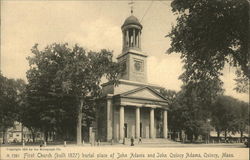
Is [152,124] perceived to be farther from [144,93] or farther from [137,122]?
[144,93]

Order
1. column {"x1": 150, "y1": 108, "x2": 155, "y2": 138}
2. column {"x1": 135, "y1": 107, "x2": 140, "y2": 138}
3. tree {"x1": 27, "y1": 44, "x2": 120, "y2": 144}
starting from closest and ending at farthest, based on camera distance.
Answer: tree {"x1": 27, "y1": 44, "x2": 120, "y2": 144}
column {"x1": 135, "y1": 107, "x2": 140, "y2": 138}
column {"x1": 150, "y1": 108, "x2": 155, "y2": 138}

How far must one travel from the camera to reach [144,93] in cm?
4084

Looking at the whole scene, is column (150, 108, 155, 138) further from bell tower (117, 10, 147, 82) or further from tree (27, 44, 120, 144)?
tree (27, 44, 120, 144)

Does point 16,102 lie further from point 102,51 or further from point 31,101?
point 102,51

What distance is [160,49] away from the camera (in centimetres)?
1797

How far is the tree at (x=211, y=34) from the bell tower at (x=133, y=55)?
27432mm

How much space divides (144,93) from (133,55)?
648cm

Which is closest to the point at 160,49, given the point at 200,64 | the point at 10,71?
the point at 200,64

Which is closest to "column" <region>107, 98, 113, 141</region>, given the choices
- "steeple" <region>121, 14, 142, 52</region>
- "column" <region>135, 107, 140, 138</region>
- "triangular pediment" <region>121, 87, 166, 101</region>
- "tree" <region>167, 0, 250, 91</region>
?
"triangular pediment" <region>121, 87, 166, 101</region>

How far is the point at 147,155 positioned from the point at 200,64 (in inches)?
229

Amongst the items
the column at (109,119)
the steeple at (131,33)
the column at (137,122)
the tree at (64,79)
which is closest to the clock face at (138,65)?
the steeple at (131,33)

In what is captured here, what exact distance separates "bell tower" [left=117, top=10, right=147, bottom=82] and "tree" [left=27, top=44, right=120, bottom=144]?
9.79m

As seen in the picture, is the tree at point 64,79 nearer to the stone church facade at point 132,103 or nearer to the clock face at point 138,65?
the stone church facade at point 132,103

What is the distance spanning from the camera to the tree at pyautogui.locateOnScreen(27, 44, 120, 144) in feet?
99.2
